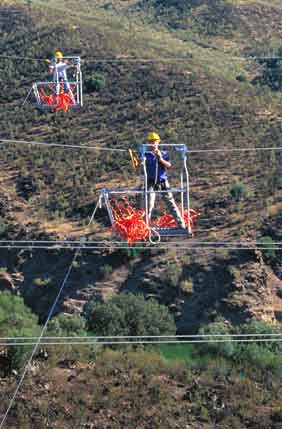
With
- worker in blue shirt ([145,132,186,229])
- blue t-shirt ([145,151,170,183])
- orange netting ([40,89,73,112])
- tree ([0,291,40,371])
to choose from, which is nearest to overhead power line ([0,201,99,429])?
tree ([0,291,40,371])

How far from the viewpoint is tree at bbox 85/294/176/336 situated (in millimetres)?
40531

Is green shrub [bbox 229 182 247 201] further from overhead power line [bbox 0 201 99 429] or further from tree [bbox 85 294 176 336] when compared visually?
tree [bbox 85 294 176 336]

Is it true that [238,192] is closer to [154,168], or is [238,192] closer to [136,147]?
[136,147]

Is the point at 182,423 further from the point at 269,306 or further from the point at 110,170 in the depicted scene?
the point at 110,170

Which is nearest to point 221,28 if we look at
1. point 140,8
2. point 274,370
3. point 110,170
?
point 140,8

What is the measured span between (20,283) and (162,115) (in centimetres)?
1769

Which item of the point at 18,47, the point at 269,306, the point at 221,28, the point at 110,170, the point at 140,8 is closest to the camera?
the point at 269,306

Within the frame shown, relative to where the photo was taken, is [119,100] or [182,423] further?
[119,100]

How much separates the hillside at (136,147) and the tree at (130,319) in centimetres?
171

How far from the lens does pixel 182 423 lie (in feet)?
114

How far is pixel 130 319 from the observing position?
134ft

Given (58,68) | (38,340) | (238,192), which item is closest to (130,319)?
(38,340)

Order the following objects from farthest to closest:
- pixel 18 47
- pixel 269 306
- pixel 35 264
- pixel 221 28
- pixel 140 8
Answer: pixel 140 8, pixel 221 28, pixel 18 47, pixel 35 264, pixel 269 306

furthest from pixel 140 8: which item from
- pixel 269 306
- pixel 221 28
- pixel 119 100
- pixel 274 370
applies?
pixel 274 370
